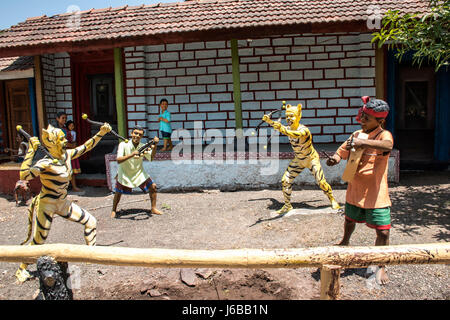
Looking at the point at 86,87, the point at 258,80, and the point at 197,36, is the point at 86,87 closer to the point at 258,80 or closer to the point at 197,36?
the point at 197,36

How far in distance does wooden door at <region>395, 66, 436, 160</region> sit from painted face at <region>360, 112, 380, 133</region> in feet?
21.2

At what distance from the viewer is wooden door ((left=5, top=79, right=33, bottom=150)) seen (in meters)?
9.98

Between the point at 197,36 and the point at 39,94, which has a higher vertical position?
the point at 197,36

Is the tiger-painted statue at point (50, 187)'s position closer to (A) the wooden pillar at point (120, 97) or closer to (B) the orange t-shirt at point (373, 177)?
(B) the orange t-shirt at point (373, 177)

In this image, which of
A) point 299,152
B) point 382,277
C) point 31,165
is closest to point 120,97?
point 299,152

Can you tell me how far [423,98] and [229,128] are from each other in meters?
4.82

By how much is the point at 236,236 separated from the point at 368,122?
7.89ft

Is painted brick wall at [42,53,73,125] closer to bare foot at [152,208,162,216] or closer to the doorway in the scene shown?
the doorway

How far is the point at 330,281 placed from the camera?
2383 millimetres

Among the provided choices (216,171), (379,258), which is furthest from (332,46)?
(379,258)

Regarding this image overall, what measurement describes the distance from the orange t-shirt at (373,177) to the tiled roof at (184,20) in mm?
4261

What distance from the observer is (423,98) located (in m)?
9.14

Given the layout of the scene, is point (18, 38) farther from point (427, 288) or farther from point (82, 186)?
point (427, 288)

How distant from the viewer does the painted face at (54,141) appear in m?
3.84
